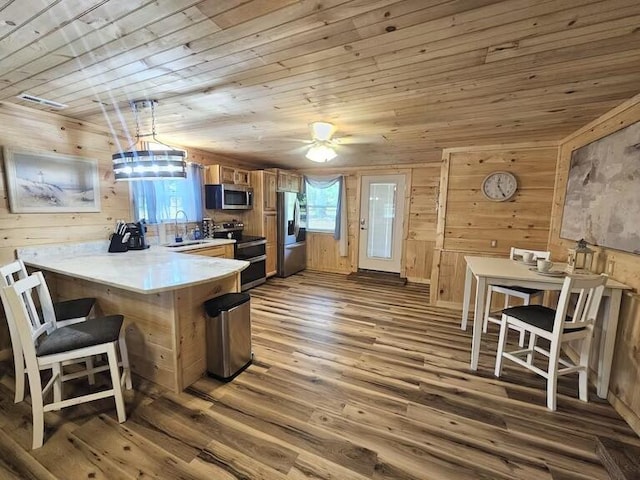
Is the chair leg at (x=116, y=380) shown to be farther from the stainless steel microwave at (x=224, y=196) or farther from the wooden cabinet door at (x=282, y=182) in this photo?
the wooden cabinet door at (x=282, y=182)

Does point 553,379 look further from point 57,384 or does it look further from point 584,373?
point 57,384

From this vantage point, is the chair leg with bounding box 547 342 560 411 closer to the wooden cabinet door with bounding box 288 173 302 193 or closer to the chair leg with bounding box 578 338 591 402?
the chair leg with bounding box 578 338 591 402

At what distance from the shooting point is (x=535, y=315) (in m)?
2.24

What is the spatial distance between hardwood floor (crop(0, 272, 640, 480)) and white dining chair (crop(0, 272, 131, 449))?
0.19 metres

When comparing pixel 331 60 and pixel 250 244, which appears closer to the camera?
pixel 331 60

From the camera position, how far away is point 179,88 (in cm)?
204

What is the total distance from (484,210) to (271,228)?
11.1 ft

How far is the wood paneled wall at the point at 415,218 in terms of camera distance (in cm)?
504

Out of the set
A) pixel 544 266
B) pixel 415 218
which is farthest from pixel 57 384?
pixel 415 218

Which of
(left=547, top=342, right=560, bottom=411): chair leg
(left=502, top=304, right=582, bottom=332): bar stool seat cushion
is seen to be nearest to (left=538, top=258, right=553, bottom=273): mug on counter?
(left=502, top=304, right=582, bottom=332): bar stool seat cushion

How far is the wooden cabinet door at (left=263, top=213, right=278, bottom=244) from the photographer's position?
4.88 meters

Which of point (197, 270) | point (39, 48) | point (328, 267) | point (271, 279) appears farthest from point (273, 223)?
point (39, 48)

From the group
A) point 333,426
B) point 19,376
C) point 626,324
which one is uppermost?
point 626,324

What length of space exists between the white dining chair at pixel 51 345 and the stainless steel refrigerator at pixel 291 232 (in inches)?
134
